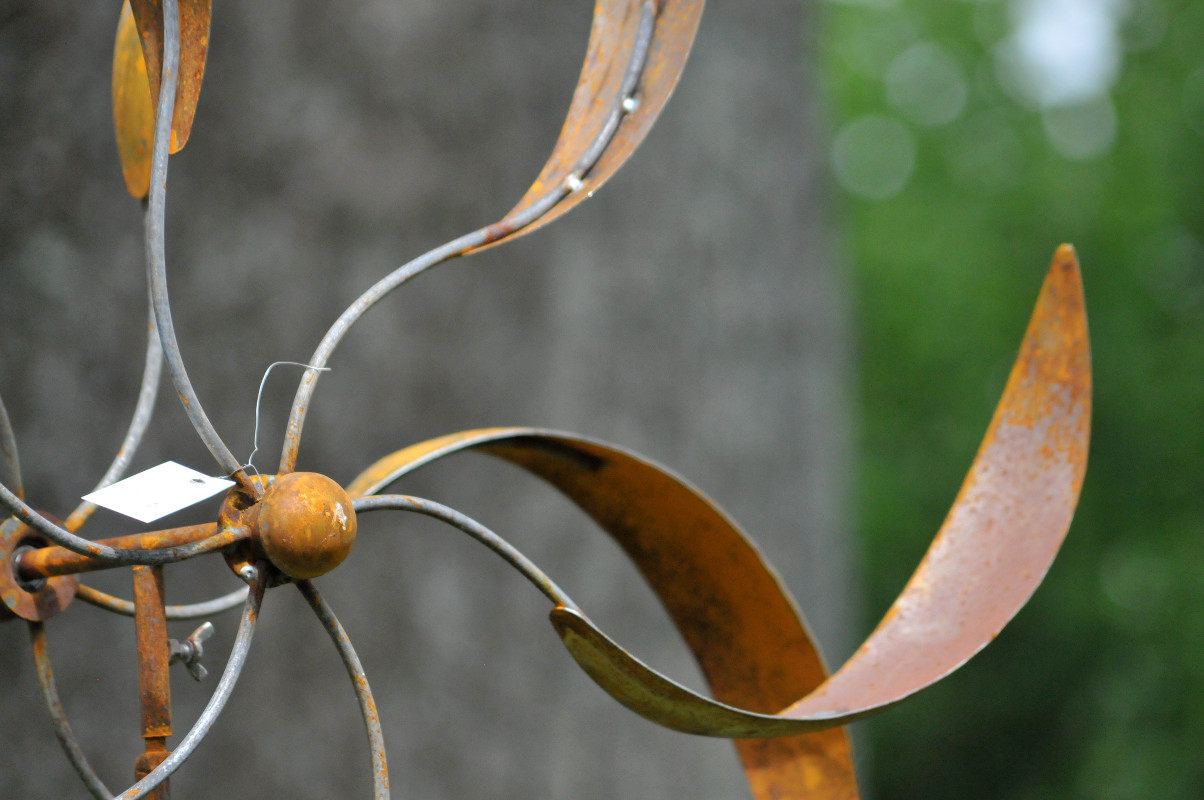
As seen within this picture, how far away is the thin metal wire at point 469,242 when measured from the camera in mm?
305

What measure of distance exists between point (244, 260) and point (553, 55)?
508 millimetres

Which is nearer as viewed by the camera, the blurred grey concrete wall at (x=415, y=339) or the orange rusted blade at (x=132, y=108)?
the orange rusted blade at (x=132, y=108)

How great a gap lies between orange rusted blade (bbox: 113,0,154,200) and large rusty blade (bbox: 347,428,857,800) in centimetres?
18

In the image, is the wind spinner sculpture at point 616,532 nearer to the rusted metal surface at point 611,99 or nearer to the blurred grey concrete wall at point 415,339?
the rusted metal surface at point 611,99

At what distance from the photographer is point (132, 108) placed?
41 cm

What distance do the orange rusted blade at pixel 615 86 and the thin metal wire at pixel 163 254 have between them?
0.40 feet

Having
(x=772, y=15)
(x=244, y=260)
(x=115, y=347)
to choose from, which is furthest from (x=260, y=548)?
(x=772, y=15)

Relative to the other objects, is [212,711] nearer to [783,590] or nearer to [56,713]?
[56,713]

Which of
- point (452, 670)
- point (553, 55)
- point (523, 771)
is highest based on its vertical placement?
point (553, 55)

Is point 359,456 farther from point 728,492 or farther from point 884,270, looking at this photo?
point 884,270

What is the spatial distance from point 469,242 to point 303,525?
12cm

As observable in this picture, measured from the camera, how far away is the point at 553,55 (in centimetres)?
122

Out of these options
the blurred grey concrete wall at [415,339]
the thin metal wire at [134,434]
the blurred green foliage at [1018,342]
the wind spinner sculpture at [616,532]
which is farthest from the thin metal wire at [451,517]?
the blurred green foliage at [1018,342]

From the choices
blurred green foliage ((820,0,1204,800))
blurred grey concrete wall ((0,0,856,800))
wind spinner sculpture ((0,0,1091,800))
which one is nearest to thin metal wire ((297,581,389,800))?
wind spinner sculpture ((0,0,1091,800))
